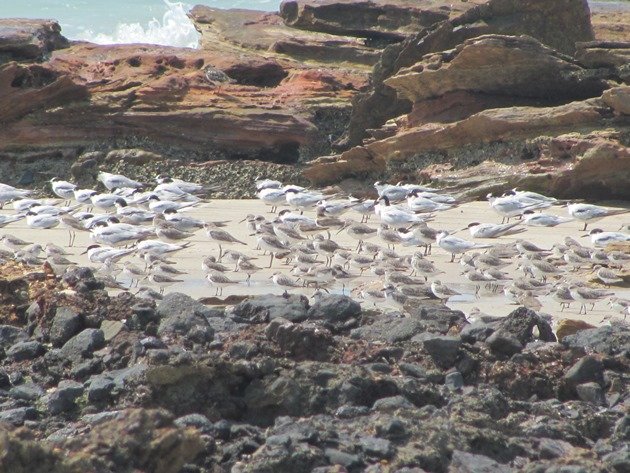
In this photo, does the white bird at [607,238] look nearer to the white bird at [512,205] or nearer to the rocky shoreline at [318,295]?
the white bird at [512,205]

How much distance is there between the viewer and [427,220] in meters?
16.9

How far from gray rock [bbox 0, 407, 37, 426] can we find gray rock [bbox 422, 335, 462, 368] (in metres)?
2.72

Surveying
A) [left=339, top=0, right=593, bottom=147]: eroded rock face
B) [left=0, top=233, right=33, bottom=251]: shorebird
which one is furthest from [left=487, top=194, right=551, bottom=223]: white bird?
[left=0, top=233, right=33, bottom=251]: shorebird

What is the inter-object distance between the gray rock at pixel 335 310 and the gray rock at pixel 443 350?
3.95 feet

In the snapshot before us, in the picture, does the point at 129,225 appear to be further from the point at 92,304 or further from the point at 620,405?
the point at 620,405

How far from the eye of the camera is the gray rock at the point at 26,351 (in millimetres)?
9227

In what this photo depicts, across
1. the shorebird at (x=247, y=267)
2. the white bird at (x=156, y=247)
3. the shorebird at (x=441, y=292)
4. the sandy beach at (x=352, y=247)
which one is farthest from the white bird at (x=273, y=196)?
the shorebird at (x=441, y=292)

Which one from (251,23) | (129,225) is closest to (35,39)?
(251,23)

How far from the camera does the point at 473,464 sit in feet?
21.5

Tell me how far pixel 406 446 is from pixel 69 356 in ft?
10.8

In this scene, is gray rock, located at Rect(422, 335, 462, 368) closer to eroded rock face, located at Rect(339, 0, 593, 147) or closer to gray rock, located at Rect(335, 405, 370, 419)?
gray rock, located at Rect(335, 405, 370, 419)

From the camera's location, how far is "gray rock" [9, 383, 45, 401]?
825cm

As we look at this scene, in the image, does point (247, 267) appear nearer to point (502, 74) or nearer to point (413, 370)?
point (413, 370)

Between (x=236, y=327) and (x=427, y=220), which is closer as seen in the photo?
(x=236, y=327)
